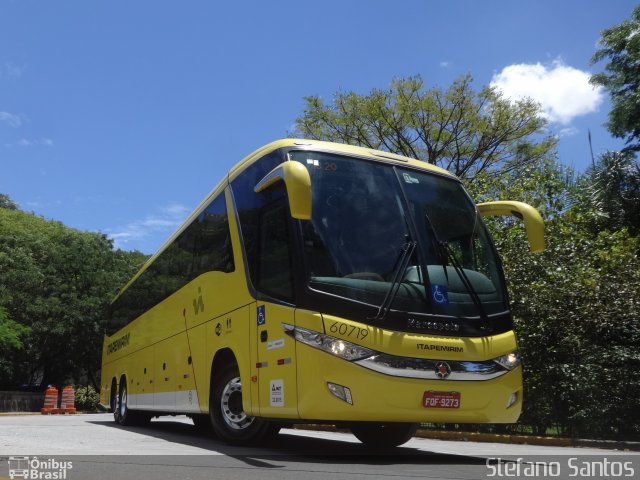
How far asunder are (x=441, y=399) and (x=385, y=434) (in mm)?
2508

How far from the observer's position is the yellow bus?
21.9 ft

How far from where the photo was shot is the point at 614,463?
7.98 meters

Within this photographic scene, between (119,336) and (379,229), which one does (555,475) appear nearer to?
(379,229)

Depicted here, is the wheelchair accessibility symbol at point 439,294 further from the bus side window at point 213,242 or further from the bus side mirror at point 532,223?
the bus side window at point 213,242

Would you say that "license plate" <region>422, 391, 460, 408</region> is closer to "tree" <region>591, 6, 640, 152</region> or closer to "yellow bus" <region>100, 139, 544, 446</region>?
"yellow bus" <region>100, 139, 544, 446</region>

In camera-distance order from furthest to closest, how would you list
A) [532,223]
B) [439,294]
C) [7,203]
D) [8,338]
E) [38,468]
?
[7,203]
[8,338]
[532,223]
[439,294]
[38,468]

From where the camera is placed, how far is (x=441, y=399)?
691cm

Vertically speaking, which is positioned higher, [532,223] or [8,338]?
[8,338]

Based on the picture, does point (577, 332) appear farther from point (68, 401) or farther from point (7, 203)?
point (7, 203)

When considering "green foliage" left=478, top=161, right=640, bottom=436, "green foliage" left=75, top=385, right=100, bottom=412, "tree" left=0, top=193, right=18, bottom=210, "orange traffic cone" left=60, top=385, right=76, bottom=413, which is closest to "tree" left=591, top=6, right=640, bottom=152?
"green foliage" left=478, top=161, right=640, bottom=436

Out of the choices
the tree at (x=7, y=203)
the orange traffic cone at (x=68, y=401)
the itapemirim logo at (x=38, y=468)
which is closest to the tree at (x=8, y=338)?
the orange traffic cone at (x=68, y=401)

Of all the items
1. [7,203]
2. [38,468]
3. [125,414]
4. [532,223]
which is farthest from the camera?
[7,203]

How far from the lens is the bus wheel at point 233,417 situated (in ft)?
27.0

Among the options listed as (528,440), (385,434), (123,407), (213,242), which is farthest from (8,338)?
(385,434)
